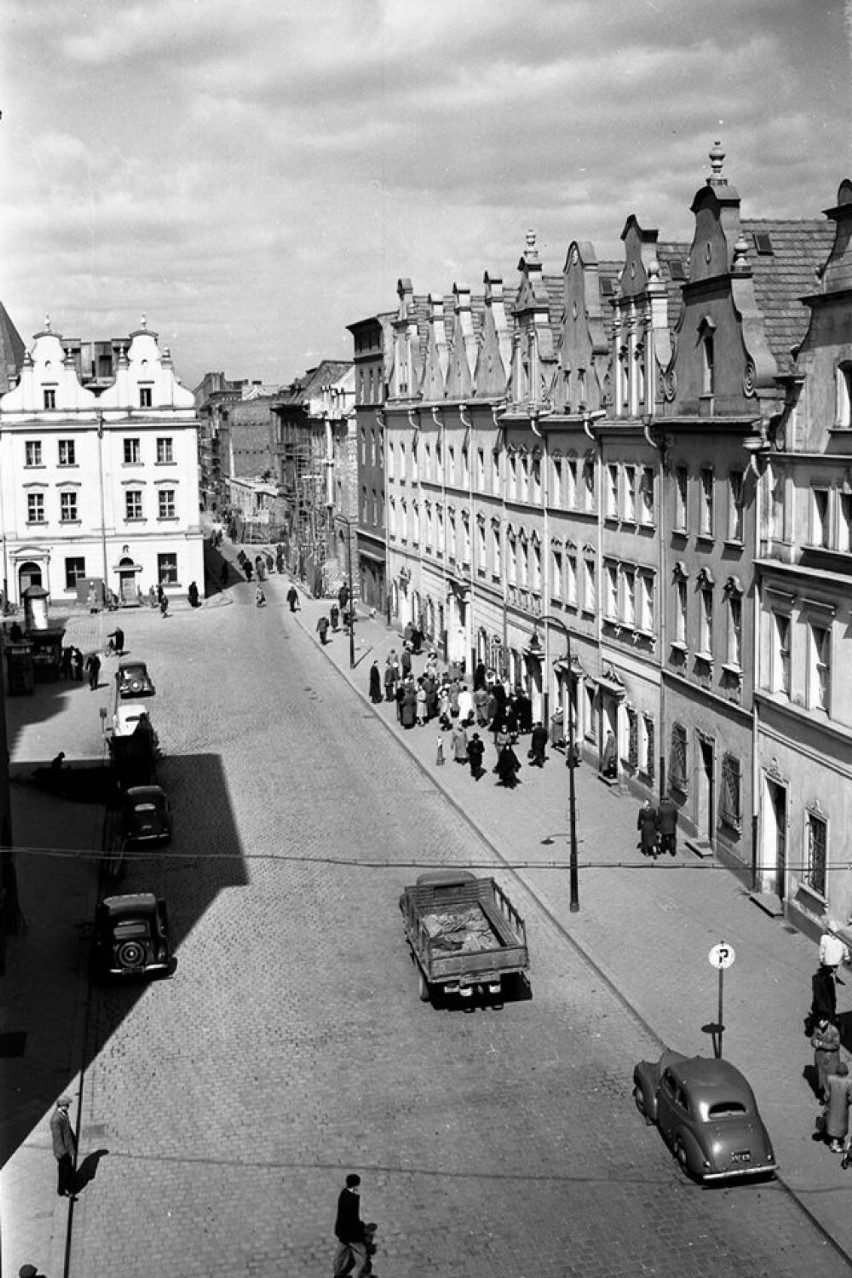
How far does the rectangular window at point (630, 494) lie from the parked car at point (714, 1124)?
66.2ft

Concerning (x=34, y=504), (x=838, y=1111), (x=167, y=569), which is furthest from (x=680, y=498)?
(x=34, y=504)

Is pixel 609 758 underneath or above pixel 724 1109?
above

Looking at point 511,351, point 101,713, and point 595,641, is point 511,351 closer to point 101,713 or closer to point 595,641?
point 595,641

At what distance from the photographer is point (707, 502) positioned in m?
32.7

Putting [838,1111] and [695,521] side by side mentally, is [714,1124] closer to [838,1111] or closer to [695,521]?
[838,1111]

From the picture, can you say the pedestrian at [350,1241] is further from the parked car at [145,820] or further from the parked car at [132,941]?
the parked car at [145,820]

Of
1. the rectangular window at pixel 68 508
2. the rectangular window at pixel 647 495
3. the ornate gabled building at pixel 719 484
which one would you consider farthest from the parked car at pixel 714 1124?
the rectangular window at pixel 68 508

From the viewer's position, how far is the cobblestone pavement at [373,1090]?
17.7 metres

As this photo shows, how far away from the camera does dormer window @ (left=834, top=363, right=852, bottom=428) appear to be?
87.1 ft

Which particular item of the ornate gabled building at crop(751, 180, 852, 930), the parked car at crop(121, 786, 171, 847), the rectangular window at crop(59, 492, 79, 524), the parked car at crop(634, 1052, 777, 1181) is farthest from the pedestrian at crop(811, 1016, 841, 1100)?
the rectangular window at crop(59, 492, 79, 524)

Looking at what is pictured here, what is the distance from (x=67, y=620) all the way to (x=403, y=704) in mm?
31107

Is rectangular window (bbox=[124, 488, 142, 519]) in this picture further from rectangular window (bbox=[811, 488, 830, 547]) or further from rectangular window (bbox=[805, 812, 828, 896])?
rectangular window (bbox=[805, 812, 828, 896])

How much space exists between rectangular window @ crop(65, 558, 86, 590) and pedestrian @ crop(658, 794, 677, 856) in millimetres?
50110

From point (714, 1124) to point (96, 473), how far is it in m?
62.5
